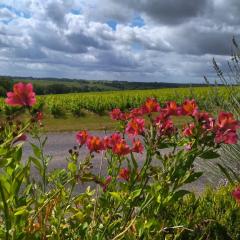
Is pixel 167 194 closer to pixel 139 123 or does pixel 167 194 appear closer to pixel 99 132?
pixel 139 123

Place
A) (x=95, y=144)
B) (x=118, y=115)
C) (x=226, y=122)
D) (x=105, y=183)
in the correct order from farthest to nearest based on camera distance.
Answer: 1. (x=118, y=115)
2. (x=105, y=183)
3. (x=95, y=144)
4. (x=226, y=122)

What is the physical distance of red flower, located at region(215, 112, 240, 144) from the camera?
8.30 feet

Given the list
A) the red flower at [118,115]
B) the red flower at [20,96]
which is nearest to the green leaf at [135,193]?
the red flower at [20,96]

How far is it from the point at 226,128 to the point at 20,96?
103cm

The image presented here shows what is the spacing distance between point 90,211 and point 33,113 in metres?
1.49

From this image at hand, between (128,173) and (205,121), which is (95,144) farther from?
(205,121)

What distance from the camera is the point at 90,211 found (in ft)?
11.5

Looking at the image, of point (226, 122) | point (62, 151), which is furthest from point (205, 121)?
point (62, 151)

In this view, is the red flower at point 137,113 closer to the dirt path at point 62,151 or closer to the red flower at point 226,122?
the red flower at point 226,122

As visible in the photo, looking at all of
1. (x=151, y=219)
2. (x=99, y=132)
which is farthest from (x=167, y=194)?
(x=99, y=132)

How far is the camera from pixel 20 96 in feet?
7.25

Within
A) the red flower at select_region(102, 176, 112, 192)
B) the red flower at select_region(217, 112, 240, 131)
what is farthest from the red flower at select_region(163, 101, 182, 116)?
the red flower at select_region(102, 176, 112, 192)

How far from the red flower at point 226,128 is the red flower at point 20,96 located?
3.07ft

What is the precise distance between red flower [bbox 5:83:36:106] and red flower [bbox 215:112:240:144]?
0.94 meters
